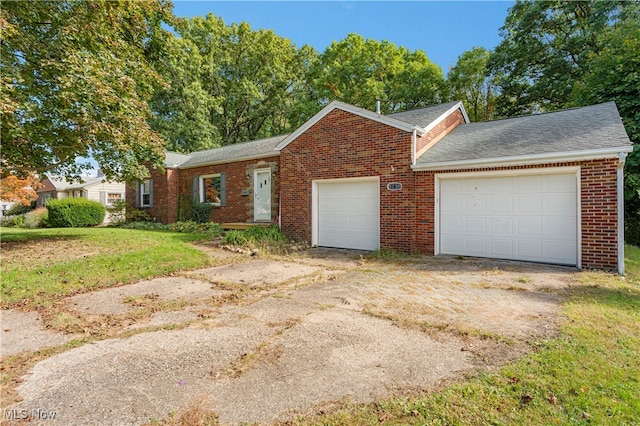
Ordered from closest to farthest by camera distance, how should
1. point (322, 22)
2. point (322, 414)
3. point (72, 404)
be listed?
1. point (322, 414)
2. point (72, 404)
3. point (322, 22)

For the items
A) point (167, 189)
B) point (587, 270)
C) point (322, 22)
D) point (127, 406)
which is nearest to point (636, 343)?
point (587, 270)

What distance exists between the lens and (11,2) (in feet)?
25.3

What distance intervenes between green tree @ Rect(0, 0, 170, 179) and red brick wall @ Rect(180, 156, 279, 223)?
153 inches

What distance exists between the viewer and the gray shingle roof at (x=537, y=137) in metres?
7.14

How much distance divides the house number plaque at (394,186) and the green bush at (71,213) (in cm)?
1700

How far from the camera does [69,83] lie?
7246mm

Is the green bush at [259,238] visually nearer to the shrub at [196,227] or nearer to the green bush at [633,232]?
the shrub at [196,227]

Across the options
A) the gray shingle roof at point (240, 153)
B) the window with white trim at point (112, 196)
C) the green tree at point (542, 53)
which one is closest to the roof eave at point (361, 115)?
the gray shingle roof at point (240, 153)

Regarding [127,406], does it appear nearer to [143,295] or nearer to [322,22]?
[143,295]

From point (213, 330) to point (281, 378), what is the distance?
4.64 feet

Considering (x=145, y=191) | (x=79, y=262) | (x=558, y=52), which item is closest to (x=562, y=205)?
(x=79, y=262)

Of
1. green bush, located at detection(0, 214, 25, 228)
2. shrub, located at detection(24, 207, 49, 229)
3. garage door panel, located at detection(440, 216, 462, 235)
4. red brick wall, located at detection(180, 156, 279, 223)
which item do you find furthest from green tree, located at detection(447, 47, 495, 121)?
green bush, located at detection(0, 214, 25, 228)

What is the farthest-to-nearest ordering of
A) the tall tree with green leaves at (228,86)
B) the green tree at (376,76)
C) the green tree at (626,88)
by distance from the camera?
the tall tree with green leaves at (228,86) < the green tree at (376,76) < the green tree at (626,88)

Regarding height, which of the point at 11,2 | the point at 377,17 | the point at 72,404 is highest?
the point at 377,17
